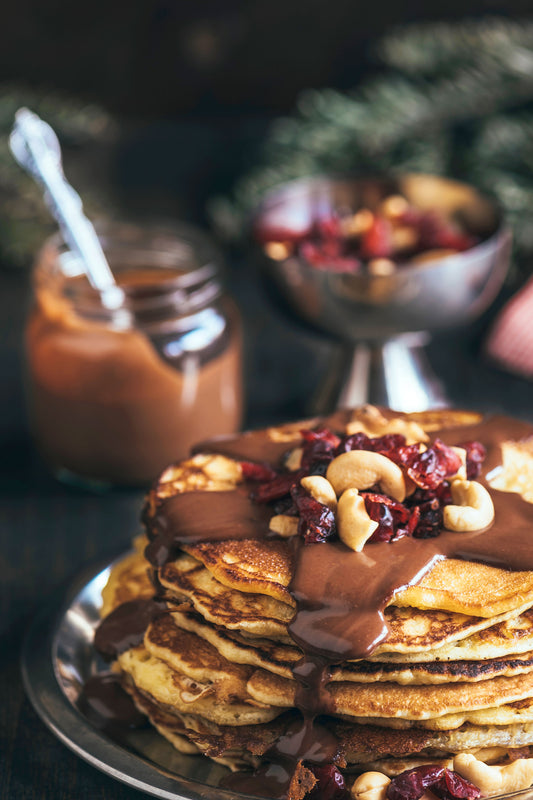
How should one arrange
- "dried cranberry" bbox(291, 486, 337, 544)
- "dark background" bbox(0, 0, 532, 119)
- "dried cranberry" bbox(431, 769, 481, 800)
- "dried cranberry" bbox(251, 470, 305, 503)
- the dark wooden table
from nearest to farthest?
"dried cranberry" bbox(431, 769, 481, 800) < "dried cranberry" bbox(291, 486, 337, 544) < "dried cranberry" bbox(251, 470, 305, 503) < the dark wooden table < "dark background" bbox(0, 0, 532, 119)

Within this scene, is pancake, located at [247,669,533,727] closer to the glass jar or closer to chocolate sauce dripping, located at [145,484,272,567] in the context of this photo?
chocolate sauce dripping, located at [145,484,272,567]

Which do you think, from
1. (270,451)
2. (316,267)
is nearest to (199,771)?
(270,451)

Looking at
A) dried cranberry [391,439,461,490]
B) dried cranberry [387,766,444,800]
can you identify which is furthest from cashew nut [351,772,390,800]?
dried cranberry [391,439,461,490]

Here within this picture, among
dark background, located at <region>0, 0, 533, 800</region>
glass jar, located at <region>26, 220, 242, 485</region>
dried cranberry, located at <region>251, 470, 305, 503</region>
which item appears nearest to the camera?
dried cranberry, located at <region>251, 470, 305, 503</region>

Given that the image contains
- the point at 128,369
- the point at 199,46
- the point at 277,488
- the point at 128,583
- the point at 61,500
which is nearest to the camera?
the point at 277,488

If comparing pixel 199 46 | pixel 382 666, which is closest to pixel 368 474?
pixel 382 666

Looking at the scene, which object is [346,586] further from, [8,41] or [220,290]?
[8,41]

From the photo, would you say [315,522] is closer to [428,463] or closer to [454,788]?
[428,463]
